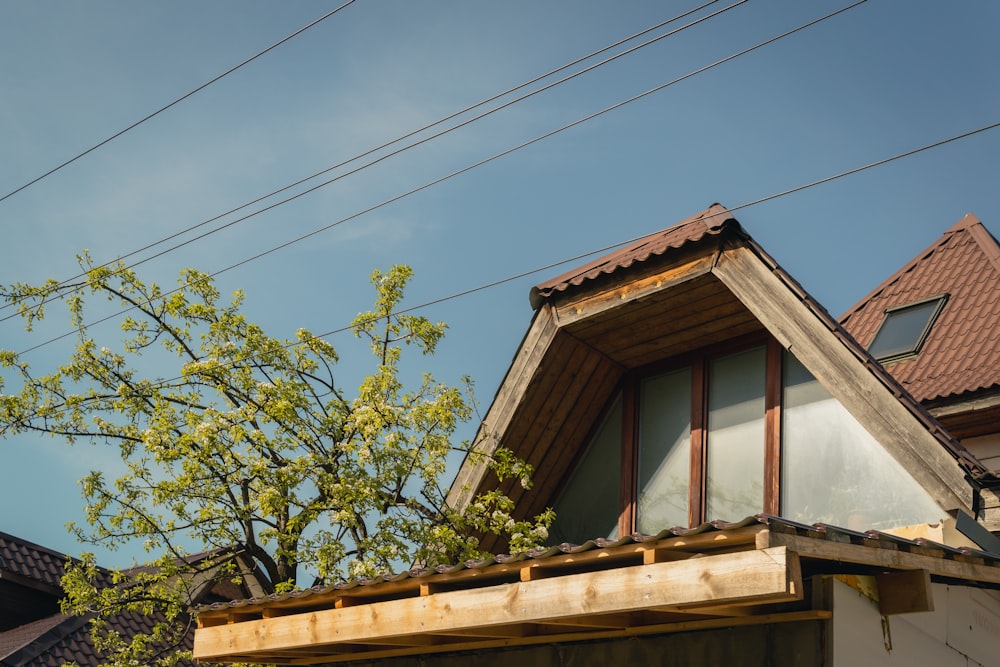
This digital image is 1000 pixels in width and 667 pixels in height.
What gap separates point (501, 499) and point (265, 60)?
15.9ft

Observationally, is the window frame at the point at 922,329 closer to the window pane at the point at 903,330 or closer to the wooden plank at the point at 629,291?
the window pane at the point at 903,330

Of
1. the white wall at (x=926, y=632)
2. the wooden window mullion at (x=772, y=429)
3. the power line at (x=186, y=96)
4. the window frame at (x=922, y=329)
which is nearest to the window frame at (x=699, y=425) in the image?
the wooden window mullion at (x=772, y=429)

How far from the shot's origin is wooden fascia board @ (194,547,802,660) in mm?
4848

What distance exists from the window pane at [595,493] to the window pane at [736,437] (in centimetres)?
108

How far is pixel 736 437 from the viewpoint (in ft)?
31.8

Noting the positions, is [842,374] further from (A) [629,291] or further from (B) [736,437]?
(A) [629,291]

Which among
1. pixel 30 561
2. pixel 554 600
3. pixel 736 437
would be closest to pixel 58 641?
pixel 30 561

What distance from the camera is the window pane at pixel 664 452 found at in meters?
9.95

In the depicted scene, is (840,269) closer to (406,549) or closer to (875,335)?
(875,335)

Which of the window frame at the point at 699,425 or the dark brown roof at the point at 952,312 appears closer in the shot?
the window frame at the point at 699,425

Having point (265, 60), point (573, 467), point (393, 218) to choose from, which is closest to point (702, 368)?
point (573, 467)

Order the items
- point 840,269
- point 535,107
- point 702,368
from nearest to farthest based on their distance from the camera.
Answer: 1. point 535,107
2. point 702,368
3. point 840,269

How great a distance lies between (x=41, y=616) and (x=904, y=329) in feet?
53.9

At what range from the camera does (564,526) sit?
36.0 feet
